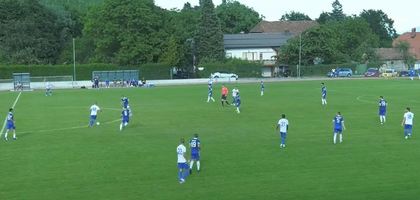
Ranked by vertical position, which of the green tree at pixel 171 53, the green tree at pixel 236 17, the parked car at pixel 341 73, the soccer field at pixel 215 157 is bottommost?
the soccer field at pixel 215 157

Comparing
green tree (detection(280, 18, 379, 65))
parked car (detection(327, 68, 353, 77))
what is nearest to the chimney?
green tree (detection(280, 18, 379, 65))

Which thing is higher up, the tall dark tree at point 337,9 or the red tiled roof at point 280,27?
the tall dark tree at point 337,9

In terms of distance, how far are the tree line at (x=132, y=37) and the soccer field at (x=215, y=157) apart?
159 ft

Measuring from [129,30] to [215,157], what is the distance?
221 ft

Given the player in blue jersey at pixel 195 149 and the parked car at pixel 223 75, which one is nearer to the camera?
the player in blue jersey at pixel 195 149

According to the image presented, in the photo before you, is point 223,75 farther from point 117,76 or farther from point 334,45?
point 334,45

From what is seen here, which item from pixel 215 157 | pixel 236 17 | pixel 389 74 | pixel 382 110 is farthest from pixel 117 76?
pixel 236 17

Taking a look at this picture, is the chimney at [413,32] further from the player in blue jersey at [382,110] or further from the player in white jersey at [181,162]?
the player in white jersey at [181,162]

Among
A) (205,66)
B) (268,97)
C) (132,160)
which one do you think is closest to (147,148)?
(132,160)

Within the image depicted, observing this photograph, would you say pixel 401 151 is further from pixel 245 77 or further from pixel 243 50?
pixel 243 50

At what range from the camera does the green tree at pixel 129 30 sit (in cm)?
8862

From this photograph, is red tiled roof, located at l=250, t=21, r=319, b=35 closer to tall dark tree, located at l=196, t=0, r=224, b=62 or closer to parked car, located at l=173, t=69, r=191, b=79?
tall dark tree, located at l=196, t=0, r=224, b=62

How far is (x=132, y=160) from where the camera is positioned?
23.1m

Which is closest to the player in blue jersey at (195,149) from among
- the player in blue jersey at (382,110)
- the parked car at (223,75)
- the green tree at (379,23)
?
the player in blue jersey at (382,110)
